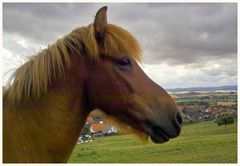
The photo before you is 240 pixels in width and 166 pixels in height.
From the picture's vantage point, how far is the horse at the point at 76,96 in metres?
1.97

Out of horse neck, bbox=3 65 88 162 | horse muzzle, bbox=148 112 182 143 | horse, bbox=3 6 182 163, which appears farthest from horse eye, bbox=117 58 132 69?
horse muzzle, bbox=148 112 182 143

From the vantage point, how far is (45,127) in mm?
1990

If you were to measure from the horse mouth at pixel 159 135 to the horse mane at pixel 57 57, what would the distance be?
0.58 meters

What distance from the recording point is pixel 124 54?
221cm

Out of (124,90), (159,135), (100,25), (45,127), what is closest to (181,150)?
(159,135)

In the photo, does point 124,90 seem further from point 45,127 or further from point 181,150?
point 181,150

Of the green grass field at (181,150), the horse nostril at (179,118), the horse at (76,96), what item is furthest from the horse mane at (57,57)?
the green grass field at (181,150)

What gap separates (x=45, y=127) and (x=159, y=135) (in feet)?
2.77

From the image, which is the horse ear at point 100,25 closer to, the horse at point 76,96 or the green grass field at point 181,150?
the horse at point 76,96

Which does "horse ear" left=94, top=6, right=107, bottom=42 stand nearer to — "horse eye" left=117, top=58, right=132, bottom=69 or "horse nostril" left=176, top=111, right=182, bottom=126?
"horse eye" left=117, top=58, right=132, bottom=69

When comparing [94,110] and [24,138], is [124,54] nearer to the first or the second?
[94,110]

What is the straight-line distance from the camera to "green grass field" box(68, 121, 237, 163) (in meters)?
8.25

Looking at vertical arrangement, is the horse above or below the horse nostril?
above

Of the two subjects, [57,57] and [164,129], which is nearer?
[57,57]
